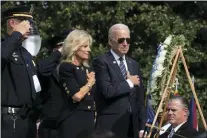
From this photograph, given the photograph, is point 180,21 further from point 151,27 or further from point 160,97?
point 160,97

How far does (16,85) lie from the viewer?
6.23 meters

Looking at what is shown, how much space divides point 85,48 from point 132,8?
7942mm

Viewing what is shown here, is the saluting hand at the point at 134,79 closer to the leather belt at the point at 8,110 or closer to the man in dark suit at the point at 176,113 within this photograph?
the man in dark suit at the point at 176,113

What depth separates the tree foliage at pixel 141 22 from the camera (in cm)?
1421

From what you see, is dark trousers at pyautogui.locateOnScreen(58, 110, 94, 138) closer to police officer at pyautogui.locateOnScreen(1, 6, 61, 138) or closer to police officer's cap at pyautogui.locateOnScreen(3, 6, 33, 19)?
police officer at pyautogui.locateOnScreen(1, 6, 61, 138)

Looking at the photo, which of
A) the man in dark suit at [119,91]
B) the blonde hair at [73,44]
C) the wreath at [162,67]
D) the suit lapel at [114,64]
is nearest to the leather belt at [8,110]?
the blonde hair at [73,44]

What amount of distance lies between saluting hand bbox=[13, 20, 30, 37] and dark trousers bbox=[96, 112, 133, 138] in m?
1.44

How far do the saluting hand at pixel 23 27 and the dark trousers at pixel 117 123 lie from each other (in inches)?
56.5

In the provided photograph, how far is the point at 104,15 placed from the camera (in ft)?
48.5

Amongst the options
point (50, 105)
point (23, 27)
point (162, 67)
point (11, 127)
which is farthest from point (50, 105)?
point (162, 67)

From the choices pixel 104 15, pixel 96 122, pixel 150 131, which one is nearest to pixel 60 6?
pixel 104 15

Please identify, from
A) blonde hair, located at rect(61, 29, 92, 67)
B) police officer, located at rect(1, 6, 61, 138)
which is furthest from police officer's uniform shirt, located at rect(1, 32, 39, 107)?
A: blonde hair, located at rect(61, 29, 92, 67)

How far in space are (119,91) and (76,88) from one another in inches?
26.1

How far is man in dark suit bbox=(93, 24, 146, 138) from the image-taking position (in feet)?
23.5
